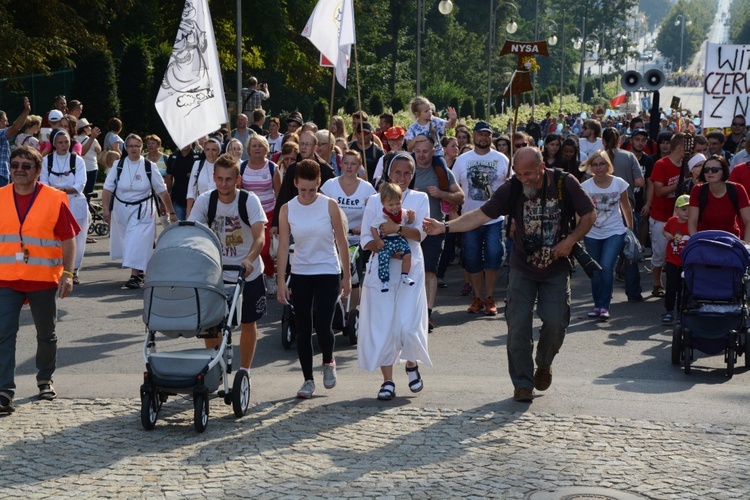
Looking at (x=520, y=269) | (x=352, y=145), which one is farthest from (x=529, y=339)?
(x=352, y=145)

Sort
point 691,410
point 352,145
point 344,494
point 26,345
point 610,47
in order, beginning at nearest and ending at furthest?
1. point 344,494
2. point 691,410
3. point 26,345
4. point 352,145
5. point 610,47

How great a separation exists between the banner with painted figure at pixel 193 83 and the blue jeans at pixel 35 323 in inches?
87.8

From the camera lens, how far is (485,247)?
1305cm

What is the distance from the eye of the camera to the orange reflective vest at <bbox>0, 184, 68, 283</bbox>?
857 cm

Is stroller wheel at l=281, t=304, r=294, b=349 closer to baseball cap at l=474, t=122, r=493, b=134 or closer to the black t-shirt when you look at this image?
baseball cap at l=474, t=122, r=493, b=134

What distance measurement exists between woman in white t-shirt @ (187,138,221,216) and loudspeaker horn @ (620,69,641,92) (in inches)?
403

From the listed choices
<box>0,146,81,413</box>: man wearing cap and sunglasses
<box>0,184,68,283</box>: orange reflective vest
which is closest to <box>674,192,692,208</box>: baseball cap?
<box>0,146,81,413</box>: man wearing cap and sunglasses

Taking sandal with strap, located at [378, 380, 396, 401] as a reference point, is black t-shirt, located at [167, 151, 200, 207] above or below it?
above

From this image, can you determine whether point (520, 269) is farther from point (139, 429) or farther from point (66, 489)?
point (66, 489)

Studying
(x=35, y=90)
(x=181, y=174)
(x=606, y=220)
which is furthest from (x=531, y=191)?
(x=35, y=90)

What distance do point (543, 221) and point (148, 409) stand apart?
2963 millimetres

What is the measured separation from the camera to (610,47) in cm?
12850

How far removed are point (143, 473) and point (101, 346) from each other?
440cm

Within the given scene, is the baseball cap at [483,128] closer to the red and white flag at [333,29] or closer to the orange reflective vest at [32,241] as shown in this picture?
the red and white flag at [333,29]
